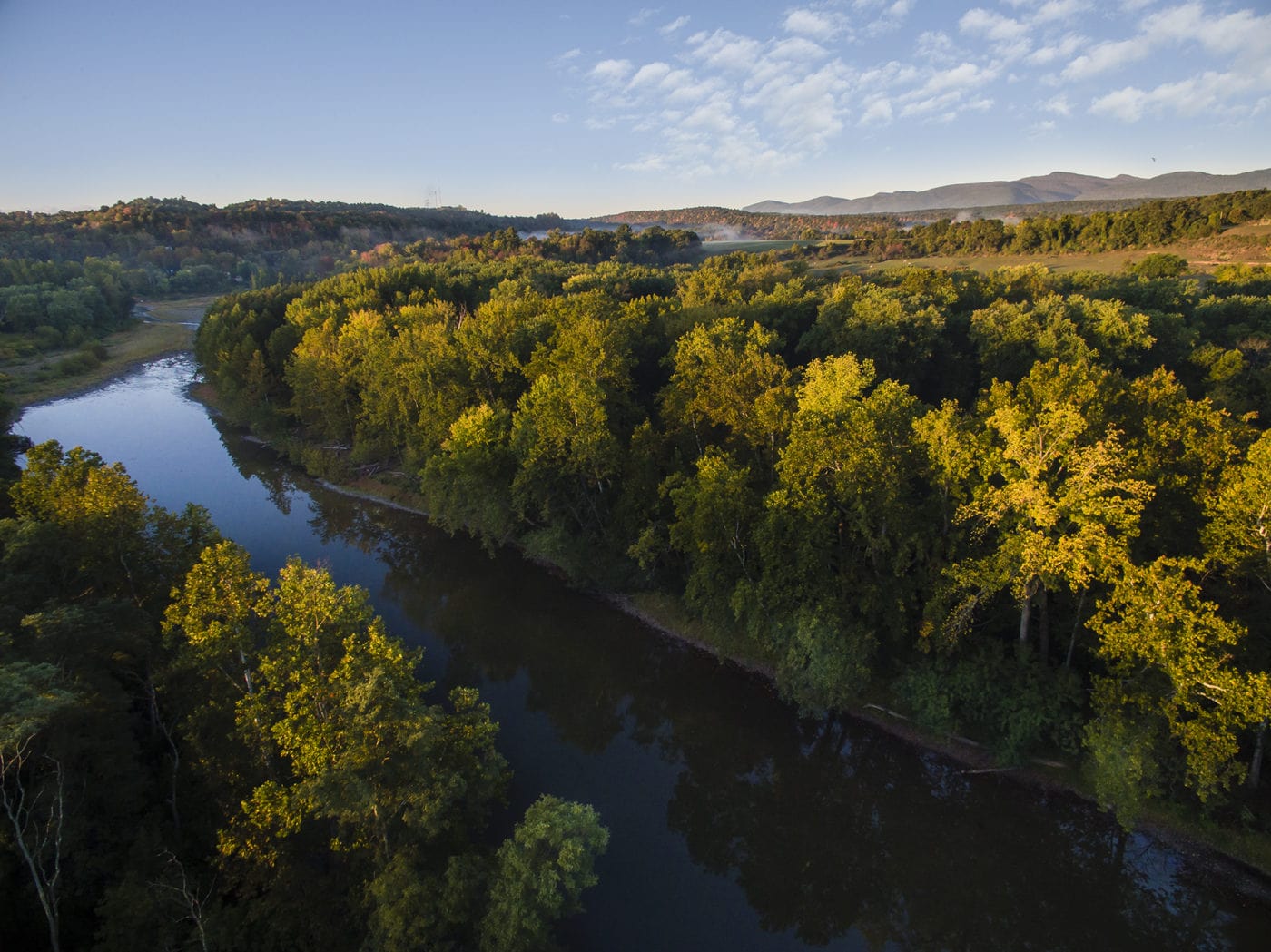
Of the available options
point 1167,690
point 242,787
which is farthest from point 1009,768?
point 242,787

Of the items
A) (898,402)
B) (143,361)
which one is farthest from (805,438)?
(143,361)

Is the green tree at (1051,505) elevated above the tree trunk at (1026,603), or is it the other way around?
the green tree at (1051,505)

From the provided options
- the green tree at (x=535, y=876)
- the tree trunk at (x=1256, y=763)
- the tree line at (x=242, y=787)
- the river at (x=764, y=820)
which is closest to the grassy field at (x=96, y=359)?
the tree line at (x=242, y=787)

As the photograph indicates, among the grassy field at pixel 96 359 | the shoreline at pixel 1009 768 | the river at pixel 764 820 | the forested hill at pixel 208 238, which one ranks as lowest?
the river at pixel 764 820

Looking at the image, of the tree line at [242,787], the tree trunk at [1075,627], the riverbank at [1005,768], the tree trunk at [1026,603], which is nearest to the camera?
the tree line at [242,787]

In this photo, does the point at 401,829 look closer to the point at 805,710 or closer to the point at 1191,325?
the point at 805,710

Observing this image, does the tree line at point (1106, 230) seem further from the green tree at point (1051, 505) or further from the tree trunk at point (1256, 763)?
the tree trunk at point (1256, 763)

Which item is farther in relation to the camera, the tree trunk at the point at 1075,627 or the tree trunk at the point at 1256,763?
the tree trunk at the point at 1075,627
